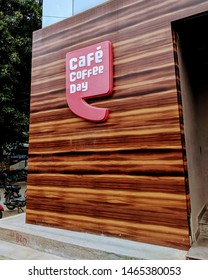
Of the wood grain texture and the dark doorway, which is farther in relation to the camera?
the dark doorway

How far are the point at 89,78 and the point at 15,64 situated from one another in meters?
7.10

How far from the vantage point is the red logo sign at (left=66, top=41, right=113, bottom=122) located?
337 cm

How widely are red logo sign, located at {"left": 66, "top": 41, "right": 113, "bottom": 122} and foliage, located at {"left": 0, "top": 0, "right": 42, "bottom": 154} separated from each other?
19.1 ft

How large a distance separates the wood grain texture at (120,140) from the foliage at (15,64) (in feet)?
18.2

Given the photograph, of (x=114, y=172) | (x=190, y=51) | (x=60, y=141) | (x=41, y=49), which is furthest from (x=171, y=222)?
(x=41, y=49)

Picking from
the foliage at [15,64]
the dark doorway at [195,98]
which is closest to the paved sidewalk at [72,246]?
the dark doorway at [195,98]

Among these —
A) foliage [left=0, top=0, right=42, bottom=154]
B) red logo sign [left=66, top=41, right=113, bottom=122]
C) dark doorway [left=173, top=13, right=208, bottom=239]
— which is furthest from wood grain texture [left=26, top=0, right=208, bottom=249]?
foliage [left=0, top=0, right=42, bottom=154]

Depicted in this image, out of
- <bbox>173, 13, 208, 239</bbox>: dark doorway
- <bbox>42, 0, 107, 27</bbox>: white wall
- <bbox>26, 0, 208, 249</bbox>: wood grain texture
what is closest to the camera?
<bbox>26, 0, 208, 249</bbox>: wood grain texture

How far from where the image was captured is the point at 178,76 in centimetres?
298

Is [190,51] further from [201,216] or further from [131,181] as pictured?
[201,216]

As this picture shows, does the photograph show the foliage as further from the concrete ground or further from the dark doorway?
the dark doorway

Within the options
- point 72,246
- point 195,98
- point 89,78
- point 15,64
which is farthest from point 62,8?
point 15,64

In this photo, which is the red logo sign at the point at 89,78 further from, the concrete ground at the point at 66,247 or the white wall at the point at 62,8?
the concrete ground at the point at 66,247

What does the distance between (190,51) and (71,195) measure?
288 centimetres
